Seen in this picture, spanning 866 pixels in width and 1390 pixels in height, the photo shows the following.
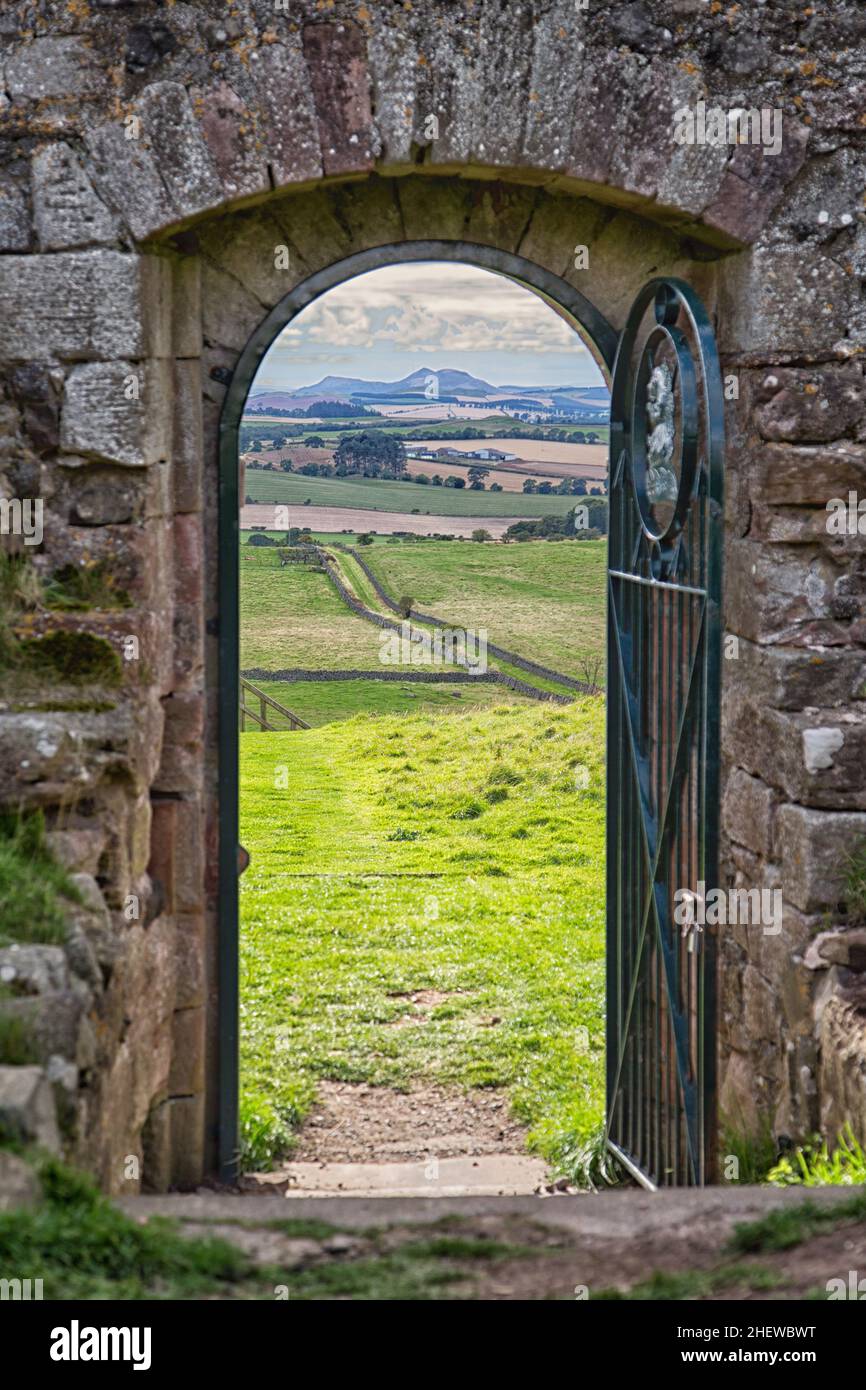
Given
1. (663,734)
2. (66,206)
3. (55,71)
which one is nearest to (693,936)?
(663,734)

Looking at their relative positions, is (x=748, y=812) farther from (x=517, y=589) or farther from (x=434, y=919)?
(x=517, y=589)

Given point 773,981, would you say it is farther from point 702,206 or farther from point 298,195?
point 298,195

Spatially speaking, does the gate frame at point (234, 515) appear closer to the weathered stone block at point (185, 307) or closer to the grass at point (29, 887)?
the weathered stone block at point (185, 307)

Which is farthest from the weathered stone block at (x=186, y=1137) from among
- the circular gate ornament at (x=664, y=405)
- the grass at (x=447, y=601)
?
the grass at (x=447, y=601)

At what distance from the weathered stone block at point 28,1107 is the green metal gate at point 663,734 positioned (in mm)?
2348

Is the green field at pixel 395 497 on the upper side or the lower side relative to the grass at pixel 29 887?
upper

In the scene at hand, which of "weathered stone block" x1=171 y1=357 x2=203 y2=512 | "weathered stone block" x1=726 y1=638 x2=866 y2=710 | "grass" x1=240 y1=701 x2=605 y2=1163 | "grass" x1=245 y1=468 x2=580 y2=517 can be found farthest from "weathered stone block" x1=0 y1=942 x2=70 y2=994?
"grass" x1=245 y1=468 x2=580 y2=517

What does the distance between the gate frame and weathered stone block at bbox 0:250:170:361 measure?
54cm

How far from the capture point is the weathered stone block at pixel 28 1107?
2734 mm

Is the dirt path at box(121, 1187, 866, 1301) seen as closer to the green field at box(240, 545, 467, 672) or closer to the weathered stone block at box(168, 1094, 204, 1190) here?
the weathered stone block at box(168, 1094, 204, 1190)

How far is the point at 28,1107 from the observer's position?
9.11 ft

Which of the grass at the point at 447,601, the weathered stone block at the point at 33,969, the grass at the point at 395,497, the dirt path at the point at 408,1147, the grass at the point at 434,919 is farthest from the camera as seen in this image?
the grass at the point at 395,497

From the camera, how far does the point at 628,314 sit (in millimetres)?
4957

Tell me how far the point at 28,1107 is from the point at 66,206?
2800 mm
